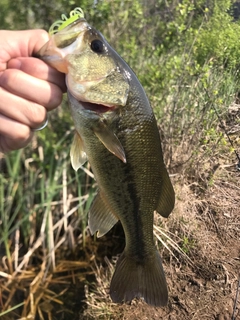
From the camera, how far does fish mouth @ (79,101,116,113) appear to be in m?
0.87

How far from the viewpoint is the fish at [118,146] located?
832 millimetres

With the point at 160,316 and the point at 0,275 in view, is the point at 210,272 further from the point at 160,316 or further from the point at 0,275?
the point at 0,275

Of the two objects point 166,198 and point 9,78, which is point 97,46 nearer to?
point 9,78

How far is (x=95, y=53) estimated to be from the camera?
0.86 m

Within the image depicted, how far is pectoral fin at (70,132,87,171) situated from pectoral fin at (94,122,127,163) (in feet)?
0.26

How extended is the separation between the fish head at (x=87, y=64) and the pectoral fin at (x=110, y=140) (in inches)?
2.0

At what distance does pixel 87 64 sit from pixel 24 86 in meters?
0.14

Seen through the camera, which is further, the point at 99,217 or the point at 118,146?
the point at 99,217

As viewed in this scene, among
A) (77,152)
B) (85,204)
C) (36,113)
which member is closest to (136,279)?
(77,152)

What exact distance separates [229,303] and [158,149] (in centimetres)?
46

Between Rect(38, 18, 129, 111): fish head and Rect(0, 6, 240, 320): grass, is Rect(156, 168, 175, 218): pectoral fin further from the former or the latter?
Rect(38, 18, 129, 111): fish head

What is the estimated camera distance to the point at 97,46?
858 mm

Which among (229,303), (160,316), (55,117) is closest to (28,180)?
(55,117)

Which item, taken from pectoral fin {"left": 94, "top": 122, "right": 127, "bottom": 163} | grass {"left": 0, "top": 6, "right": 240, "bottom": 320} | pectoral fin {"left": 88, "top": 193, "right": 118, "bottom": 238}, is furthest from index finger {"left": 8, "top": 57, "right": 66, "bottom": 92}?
grass {"left": 0, "top": 6, "right": 240, "bottom": 320}
